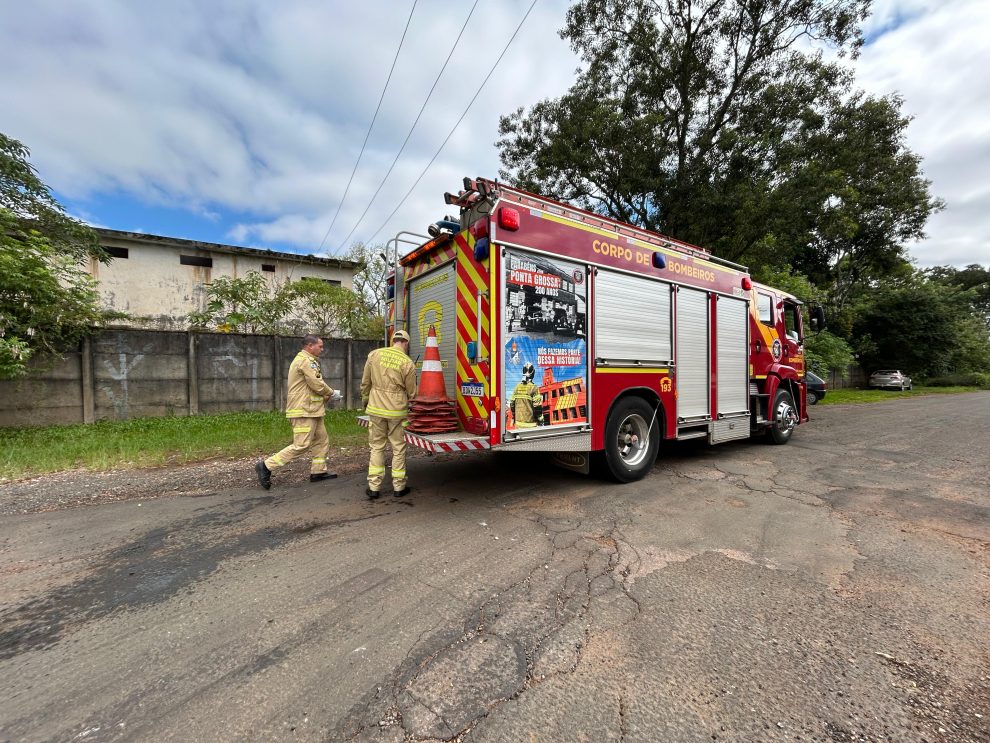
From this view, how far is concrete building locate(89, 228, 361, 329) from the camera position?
1781 centimetres

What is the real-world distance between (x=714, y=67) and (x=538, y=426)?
1328cm

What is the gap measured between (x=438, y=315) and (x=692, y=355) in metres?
3.50

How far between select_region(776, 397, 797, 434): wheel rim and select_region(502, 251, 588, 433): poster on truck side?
502 cm

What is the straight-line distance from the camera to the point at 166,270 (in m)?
18.8

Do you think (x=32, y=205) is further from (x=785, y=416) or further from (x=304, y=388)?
(x=785, y=416)

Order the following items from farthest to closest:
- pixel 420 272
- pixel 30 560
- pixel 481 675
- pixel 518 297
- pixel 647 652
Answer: pixel 420 272 → pixel 518 297 → pixel 30 560 → pixel 647 652 → pixel 481 675

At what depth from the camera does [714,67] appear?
12.5 metres

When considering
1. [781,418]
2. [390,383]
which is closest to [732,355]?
[781,418]

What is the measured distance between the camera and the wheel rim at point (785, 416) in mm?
7910

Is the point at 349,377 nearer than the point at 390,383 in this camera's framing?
No

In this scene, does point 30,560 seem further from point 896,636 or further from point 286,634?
point 896,636

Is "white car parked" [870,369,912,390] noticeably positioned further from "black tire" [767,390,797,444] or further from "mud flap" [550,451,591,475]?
"mud flap" [550,451,591,475]

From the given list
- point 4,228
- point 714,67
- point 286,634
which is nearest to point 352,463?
point 286,634

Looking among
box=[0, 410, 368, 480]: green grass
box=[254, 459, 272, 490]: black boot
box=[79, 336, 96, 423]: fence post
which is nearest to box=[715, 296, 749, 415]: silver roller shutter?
box=[0, 410, 368, 480]: green grass
